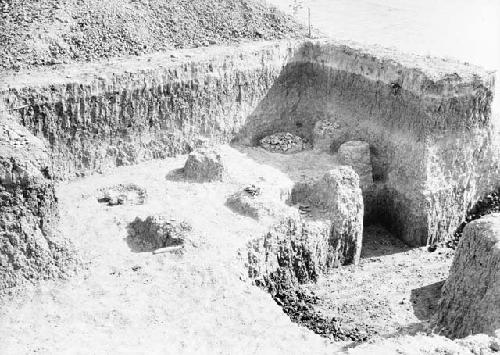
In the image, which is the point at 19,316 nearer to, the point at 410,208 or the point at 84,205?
the point at 84,205

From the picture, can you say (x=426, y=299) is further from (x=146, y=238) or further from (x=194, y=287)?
(x=146, y=238)

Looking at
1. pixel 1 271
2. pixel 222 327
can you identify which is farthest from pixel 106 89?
pixel 222 327

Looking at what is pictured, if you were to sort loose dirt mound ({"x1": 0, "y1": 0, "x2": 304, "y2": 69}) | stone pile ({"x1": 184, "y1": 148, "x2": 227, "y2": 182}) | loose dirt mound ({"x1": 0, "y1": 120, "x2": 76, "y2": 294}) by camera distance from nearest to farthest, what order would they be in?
loose dirt mound ({"x1": 0, "y1": 120, "x2": 76, "y2": 294}), stone pile ({"x1": 184, "y1": 148, "x2": 227, "y2": 182}), loose dirt mound ({"x1": 0, "y1": 0, "x2": 304, "y2": 69})

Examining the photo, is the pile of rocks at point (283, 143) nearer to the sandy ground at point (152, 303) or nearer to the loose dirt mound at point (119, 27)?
the loose dirt mound at point (119, 27)

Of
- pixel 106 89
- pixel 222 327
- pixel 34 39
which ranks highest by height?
pixel 34 39

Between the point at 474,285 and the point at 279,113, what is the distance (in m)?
13.3

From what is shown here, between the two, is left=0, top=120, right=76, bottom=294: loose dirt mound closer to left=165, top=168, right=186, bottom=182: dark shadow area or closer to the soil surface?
left=165, top=168, right=186, bottom=182: dark shadow area

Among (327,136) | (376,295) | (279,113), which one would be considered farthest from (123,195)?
(376,295)

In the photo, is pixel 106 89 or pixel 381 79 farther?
pixel 381 79

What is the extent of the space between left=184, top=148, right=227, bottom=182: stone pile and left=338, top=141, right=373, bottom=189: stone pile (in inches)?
207

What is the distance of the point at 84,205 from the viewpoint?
70.9 ft

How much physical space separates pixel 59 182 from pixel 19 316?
8.29 m

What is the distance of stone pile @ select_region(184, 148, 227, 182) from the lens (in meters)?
23.5

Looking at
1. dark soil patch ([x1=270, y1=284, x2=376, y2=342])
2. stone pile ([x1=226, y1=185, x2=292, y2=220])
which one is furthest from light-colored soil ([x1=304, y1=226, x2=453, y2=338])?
stone pile ([x1=226, y1=185, x2=292, y2=220])
